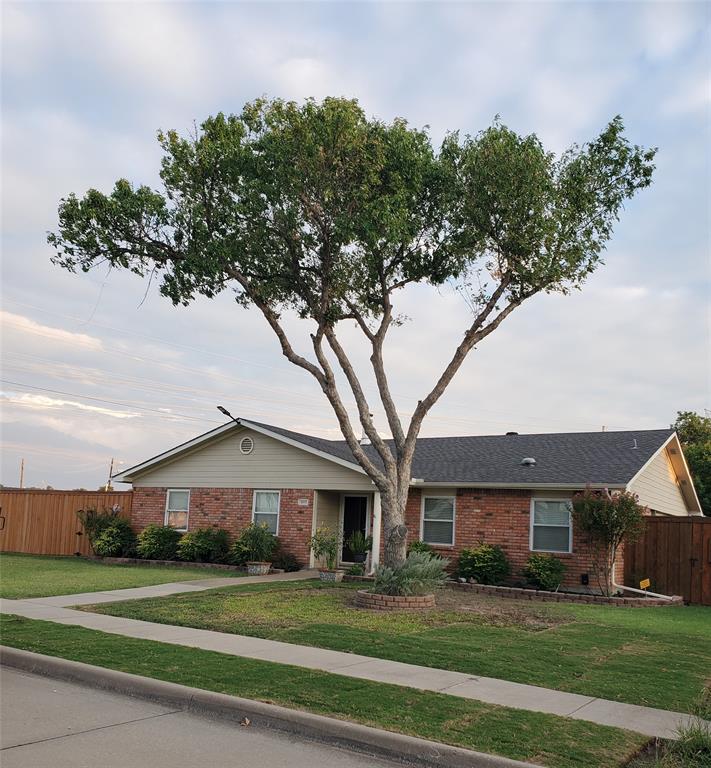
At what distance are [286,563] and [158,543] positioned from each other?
14.5 feet

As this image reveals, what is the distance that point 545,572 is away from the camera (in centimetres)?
1767

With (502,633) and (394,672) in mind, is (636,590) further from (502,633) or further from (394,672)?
(394,672)

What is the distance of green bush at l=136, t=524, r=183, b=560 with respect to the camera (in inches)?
899

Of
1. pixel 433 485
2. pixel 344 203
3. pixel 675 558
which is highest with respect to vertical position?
pixel 344 203

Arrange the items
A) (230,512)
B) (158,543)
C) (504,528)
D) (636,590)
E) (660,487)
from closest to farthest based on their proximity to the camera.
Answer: (636,590) → (504,528) → (660,487) → (158,543) → (230,512)

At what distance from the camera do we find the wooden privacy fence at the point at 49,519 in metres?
25.5

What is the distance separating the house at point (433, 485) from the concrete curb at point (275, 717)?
40.0ft

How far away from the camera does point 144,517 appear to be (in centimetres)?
2481

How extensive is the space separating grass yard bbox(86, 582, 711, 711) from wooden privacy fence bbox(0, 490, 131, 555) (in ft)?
36.6

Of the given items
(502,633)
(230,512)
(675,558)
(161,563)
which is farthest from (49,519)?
(675,558)

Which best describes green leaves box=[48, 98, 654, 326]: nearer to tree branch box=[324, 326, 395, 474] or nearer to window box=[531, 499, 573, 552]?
tree branch box=[324, 326, 395, 474]

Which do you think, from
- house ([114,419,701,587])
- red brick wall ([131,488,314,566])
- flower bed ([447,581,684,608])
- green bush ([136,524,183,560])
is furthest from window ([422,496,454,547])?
green bush ([136,524,183,560])

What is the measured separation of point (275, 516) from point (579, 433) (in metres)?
9.61

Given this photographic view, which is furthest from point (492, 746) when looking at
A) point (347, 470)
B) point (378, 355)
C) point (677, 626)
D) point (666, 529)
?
point (347, 470)
